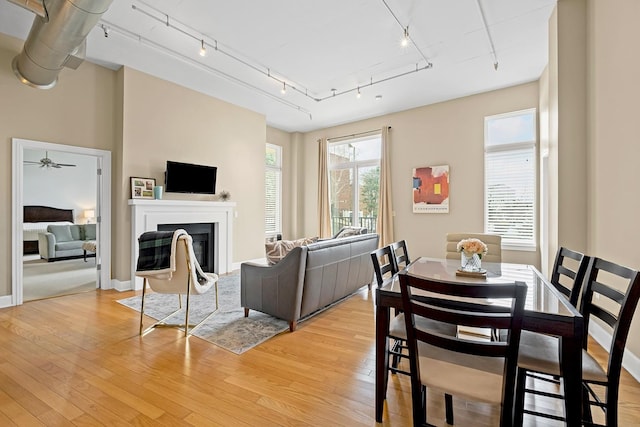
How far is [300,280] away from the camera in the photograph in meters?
3.01

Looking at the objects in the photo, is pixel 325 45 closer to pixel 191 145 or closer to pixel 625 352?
pixel 191 145

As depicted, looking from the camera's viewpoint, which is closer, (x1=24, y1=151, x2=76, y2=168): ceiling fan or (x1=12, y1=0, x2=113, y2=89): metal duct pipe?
(x1=12, y1=0, x2=113, y2=89): metal duct pipe

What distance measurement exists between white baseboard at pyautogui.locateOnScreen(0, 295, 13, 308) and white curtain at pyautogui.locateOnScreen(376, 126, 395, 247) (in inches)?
236

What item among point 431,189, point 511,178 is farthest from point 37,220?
point 511,178

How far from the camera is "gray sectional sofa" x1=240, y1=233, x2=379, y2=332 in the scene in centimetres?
302

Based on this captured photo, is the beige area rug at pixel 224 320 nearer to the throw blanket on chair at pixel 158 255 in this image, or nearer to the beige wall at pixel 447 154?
the throw blanket on chair at pixel 158 255

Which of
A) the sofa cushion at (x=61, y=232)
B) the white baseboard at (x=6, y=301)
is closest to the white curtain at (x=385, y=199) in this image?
the white baseboard at (x=6, y=301)

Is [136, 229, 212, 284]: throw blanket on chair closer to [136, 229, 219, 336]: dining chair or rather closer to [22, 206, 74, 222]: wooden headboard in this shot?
[136, 229, 219, 336]: dining chair

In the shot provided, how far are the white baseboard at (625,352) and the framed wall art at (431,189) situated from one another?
3.14 meters

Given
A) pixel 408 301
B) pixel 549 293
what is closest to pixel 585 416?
pixel 549 293

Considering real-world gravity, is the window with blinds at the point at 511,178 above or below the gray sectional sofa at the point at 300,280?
above

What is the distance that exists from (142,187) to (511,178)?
20.5ft

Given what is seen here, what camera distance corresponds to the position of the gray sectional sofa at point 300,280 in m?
3.02

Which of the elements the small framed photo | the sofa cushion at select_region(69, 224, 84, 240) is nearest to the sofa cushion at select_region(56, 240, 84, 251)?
the sofa cushion at select_region(69, 224, 84, 240)
